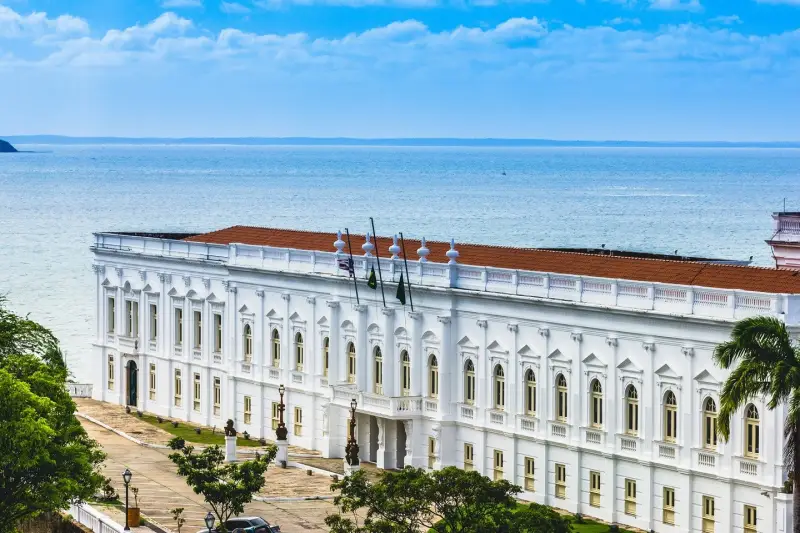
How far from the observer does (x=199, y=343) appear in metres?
91.0

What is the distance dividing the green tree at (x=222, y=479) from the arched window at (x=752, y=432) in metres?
13.7

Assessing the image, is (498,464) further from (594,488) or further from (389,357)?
(389,357)

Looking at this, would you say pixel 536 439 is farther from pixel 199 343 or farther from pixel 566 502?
A: pixel 199 343

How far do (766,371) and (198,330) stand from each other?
40.8 meters

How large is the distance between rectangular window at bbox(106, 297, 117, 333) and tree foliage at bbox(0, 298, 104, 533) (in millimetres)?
35592

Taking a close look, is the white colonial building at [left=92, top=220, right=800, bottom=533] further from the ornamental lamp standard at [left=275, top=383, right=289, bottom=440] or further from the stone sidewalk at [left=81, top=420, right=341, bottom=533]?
the stone sidewalk at [left=81, top=420, right=341, bottom=533]

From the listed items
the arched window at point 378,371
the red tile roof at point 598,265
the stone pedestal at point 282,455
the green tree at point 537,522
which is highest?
the red tile roof at point 598,265

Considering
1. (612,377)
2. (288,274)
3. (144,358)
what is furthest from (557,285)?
(144,358)

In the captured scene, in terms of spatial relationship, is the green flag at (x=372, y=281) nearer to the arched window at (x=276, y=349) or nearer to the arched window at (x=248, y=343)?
the arched window at (x=276, y=349)

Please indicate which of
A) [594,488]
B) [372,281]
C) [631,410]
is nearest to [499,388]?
[594,488]

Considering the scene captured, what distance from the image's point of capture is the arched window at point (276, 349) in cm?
8469

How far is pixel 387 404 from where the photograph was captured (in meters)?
75.6

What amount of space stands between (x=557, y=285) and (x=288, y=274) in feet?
54.0

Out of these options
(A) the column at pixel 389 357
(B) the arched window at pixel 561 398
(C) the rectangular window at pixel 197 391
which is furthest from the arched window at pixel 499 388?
(C) the rectangular window at pixel 197 391
